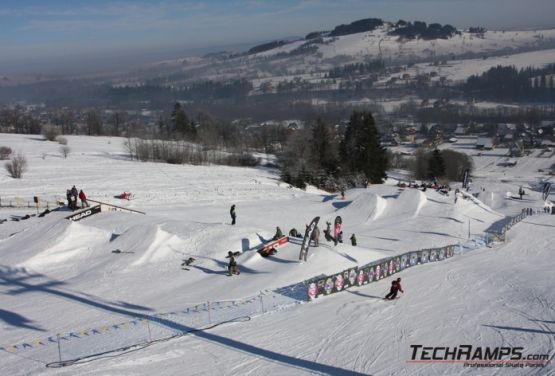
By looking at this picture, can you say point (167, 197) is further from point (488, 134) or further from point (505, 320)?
point (488, 134)

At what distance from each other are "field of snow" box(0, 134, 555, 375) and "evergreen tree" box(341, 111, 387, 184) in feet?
56.0

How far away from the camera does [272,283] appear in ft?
62.0

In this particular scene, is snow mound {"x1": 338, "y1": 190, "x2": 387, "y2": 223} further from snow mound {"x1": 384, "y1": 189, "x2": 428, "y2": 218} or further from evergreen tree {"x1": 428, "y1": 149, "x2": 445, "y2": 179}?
evergreen tree {"x1": 428, "y1": 149, "x2": 445, "y2": 179}

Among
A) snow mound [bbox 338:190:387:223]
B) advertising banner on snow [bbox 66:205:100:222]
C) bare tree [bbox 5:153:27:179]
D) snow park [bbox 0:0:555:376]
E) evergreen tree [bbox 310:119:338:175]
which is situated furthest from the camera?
evergreen tree [bbox 310:119:338:175]

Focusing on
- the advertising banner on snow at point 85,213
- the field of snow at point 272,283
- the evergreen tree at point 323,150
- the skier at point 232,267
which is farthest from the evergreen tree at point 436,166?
the skier at point 232,267

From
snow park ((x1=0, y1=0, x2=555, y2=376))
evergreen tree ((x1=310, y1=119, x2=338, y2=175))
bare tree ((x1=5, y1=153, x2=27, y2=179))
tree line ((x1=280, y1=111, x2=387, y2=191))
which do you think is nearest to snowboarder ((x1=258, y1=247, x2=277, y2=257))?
snow park ((x1=0, y1=0, x2=555, y2=376))

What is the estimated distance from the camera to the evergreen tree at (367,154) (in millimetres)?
55562

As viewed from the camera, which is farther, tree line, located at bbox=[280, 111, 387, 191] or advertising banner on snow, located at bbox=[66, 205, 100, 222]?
tree line, located at bbox=[280, 111, 387, 191]

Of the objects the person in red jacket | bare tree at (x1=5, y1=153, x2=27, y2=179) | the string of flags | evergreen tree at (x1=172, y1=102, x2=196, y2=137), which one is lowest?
the person in red jacket

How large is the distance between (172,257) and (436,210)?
70.5ft

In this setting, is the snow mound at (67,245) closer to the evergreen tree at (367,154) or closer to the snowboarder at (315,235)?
the snowboarder at (315,235)

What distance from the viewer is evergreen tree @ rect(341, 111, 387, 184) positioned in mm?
55562

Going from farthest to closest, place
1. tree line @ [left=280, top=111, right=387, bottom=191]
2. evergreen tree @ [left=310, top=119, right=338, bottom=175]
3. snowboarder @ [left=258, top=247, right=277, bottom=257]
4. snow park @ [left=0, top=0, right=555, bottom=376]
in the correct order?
evergreen tree @ [left=310, top=119, right=338, bottom=175], tree line @ [left=280, top=111, right=387, bottom=191], snowboarder @ [left=258, top=247, right=277, bottom=257], snow park @ [left=0, top=0, right=555, bottom=376]

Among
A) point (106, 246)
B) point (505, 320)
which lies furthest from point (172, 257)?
point (505, 320)
